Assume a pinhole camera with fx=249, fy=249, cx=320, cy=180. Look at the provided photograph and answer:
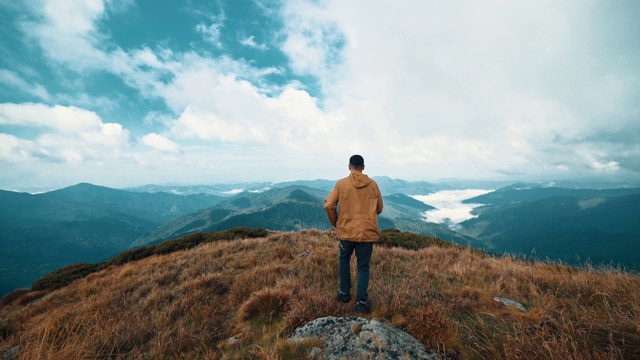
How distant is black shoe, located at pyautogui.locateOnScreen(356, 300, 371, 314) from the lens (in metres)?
4.71

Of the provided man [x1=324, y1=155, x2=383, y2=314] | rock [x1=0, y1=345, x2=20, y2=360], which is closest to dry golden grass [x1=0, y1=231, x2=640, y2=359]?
rock [x1=0, y1=345, x2=20, y2=360]

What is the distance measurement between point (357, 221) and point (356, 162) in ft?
4.26

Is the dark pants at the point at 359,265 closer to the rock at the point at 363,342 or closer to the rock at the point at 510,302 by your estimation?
the rock at the point at 363,342

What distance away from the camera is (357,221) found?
508 cm

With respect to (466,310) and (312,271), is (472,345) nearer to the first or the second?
(466,310)

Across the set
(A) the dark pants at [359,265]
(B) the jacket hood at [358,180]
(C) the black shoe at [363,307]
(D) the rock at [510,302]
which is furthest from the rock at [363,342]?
(D) the rock at [510,302]

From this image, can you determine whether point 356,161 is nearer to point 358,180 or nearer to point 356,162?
point 356,162

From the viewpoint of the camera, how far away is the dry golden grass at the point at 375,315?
3.45 m

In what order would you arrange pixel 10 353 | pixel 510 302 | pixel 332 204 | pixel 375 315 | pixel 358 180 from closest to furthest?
1. pixel 375 315
2. pixel 10 353
3. pixel 510 302
4. pixel 358 180
5. pixel 332 204

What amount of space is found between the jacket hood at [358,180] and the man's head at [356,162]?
0.73 feet

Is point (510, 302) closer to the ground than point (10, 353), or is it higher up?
higher up

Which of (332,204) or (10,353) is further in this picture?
(332,204)

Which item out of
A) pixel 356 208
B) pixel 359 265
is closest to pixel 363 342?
pixel 359 265

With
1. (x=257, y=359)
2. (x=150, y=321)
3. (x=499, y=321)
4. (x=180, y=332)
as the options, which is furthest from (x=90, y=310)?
(x=499, y=321)
